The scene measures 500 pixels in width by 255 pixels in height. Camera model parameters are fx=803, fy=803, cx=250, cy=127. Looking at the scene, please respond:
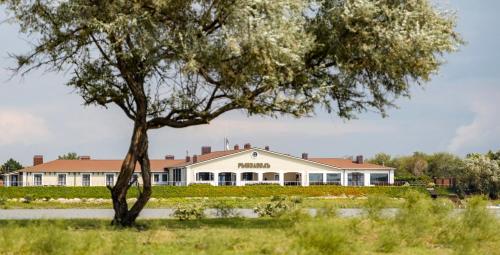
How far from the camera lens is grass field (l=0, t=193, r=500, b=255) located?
14.9 meters

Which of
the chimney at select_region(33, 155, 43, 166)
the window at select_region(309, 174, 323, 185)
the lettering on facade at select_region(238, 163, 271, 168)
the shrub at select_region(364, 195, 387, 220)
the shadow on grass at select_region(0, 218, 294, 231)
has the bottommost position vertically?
the shadow on grass at select_region(0, 218, 294, 231)

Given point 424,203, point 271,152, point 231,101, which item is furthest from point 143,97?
point 271,152

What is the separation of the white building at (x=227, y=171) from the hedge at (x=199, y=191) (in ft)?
41.4

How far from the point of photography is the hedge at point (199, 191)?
67938mm

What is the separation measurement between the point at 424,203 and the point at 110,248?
11224 mm

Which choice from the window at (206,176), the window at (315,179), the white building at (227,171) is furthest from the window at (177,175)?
the window at (315,179)

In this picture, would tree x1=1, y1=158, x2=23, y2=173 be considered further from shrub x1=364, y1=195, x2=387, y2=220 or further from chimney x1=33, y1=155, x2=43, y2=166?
shrub x1=364, y1=195, x2=387, y2=220

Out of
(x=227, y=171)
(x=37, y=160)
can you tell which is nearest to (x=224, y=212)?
(x=227, y=171)

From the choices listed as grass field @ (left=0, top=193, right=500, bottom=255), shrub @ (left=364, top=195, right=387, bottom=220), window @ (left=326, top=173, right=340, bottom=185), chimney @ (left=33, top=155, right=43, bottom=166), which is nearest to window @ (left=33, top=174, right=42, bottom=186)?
chimney @ (left=33, top=155, right=43, bottom=166)

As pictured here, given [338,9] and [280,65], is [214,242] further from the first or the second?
[338,9]

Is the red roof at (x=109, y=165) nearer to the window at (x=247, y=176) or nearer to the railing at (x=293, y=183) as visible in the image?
the window at (x=247, y=176)

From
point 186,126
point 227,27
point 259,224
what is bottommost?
point 259,224

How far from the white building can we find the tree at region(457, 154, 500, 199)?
368 inches

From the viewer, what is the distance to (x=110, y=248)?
15414 millimetres
